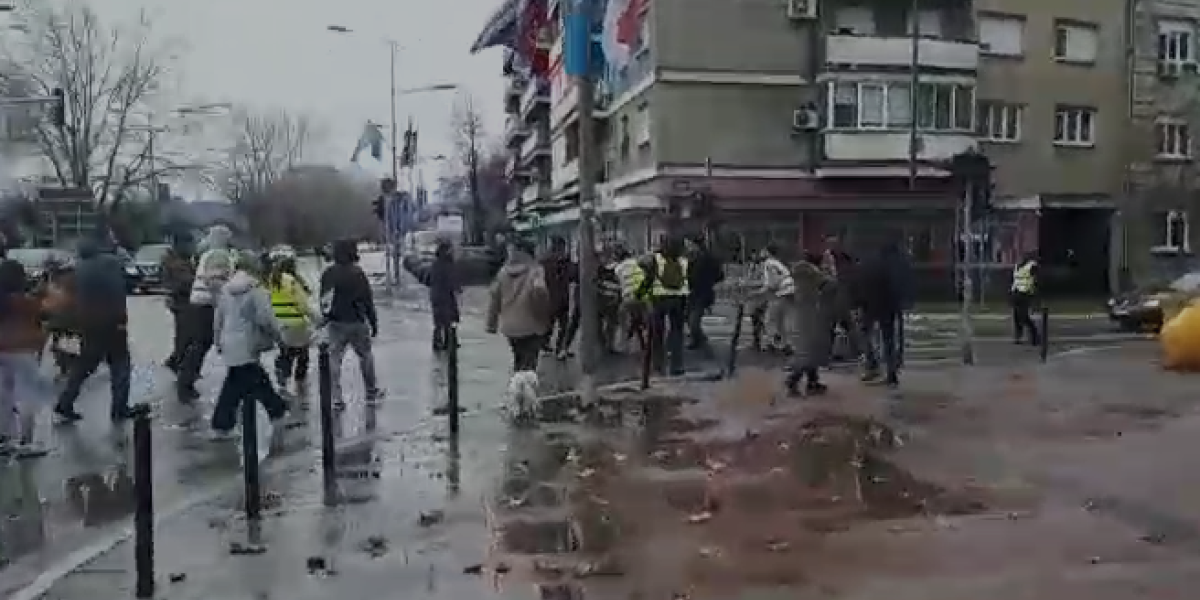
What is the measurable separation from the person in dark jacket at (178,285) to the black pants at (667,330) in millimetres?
5735

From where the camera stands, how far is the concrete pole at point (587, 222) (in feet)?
51.3

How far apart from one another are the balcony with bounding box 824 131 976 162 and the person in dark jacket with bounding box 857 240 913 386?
25.4 meters

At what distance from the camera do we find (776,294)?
2236 cm

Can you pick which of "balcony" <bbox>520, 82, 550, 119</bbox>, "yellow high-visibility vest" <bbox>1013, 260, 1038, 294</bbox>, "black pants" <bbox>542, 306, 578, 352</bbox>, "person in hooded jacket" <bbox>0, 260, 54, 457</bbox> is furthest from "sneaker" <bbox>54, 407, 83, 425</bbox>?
"balcony" <bbox>520, 82, 550, 119</bbox>

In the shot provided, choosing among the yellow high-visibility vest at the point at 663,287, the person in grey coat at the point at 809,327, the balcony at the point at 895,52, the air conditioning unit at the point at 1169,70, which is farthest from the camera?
the air conditioning unit at the point at 1169,70

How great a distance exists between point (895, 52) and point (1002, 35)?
597 centimetres

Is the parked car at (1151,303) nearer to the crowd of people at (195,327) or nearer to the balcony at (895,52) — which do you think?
the balcony at (895,52)

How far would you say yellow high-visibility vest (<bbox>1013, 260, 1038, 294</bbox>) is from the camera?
25516 mm

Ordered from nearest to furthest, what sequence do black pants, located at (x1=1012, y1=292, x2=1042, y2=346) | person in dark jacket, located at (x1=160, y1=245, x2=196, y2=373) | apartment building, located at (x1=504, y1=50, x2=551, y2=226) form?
person in dark jacket, located at (x1=160, y1=245, x2=196, y2=373), black pants, located at (x1=1012, y1=292, x2=1042, y2=346), apartment building, located at (x1=504, y1=50, x2=551, y2=226)

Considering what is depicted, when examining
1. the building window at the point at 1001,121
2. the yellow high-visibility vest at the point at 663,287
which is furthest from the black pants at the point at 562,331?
the building window at the point at 1001,121

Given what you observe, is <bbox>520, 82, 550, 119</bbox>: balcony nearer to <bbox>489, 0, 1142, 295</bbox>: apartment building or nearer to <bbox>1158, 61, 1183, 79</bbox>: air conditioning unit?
<bbox>489, 0, 1142, 295</bbox>: apartment building

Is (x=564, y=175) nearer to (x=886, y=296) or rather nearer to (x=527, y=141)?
(x=527, y=141)

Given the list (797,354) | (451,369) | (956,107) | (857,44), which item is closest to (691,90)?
(857,44)

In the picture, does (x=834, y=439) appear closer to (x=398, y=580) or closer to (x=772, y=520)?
(x=772, y=520)
